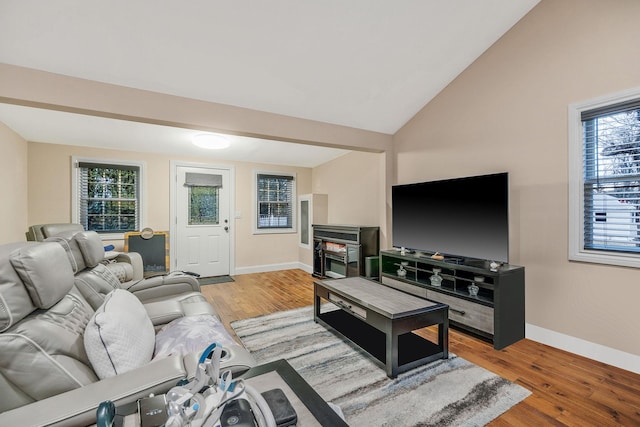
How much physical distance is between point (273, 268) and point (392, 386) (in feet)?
13.4

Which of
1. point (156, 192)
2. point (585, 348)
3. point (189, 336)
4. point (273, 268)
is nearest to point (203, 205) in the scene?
point (156, 192)

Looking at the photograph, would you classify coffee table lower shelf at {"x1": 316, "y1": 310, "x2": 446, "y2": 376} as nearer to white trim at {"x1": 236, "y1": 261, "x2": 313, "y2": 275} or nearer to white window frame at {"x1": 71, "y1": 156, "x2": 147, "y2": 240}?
white trim at {"x1": 236, "y1": 261, "x2": 313, "y2": 275}

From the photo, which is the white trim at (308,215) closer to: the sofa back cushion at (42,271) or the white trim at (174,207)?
the white trim at (174,207)

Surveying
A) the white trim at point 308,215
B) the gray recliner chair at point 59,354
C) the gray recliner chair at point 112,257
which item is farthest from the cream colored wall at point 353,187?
the gray recliner chair at point 59,354

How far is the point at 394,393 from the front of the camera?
188 centimetres

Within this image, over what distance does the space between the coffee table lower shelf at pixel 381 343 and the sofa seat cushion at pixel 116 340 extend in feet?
5.24

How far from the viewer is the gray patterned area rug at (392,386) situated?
66.1 inches

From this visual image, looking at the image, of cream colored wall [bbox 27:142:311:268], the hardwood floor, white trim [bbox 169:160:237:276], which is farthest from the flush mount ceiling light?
the hardwood floor

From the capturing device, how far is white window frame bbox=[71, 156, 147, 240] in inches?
165

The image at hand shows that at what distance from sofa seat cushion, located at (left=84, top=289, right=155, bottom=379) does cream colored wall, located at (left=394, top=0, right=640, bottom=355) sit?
10.2 feet

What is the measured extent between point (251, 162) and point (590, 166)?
481 centimetres

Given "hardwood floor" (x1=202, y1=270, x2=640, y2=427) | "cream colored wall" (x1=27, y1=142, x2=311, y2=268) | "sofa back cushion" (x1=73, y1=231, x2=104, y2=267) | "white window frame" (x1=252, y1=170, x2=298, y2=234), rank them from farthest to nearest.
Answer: "white window frame" (x1=252, y1=170, x2=298, y2=234)
"cream colored wall" (x1=27, y1=142, x2=311, y2=268)
"sofa back cushion" (x1=73, y1=231, x2=104, y2=267)
"hardwood floor" (x1=202, y1=270, x2=640, y2=427)

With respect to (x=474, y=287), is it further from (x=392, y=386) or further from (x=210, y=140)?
(x=210, y=140)

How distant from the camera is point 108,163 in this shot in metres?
4.40
